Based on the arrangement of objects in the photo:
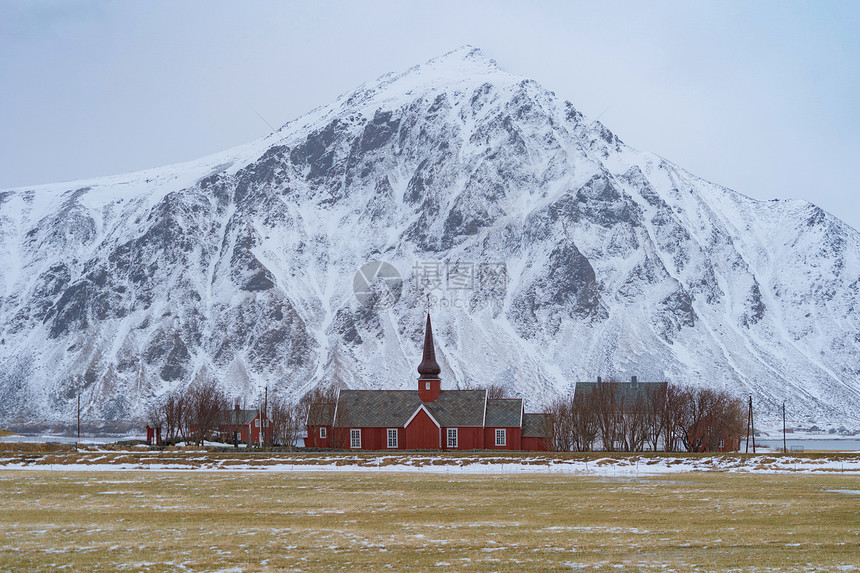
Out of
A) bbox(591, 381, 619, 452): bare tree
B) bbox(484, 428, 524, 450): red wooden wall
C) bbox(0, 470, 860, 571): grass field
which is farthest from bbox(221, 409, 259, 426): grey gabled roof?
bbox(0, 470, 860, 571): grass field

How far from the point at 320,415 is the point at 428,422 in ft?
36.2

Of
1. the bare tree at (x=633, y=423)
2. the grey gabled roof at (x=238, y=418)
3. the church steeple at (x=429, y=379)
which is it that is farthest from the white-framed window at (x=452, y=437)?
the grey gabled roof at (x=238, y=418)

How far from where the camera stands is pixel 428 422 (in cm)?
8894

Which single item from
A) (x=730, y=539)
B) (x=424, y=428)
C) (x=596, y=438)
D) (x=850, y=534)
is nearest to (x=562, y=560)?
(x=730, y=539)

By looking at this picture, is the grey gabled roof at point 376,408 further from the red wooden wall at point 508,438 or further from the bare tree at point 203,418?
the bare tree at point 203,418

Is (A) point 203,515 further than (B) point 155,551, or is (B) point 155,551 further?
(A) point 203,515

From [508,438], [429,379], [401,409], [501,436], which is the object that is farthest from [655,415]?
[401,409]

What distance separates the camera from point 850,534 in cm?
2628

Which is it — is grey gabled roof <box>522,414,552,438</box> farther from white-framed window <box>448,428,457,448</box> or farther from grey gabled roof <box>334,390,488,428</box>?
white-framed window <box>448,428,457,448</box>

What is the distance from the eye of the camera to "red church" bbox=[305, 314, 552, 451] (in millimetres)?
88938

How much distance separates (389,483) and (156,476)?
1409 cm

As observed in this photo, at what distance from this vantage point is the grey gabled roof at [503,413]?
8975 cm

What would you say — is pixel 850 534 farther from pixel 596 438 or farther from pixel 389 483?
pixel 596 438

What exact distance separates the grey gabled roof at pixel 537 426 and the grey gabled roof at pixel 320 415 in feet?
60.5
